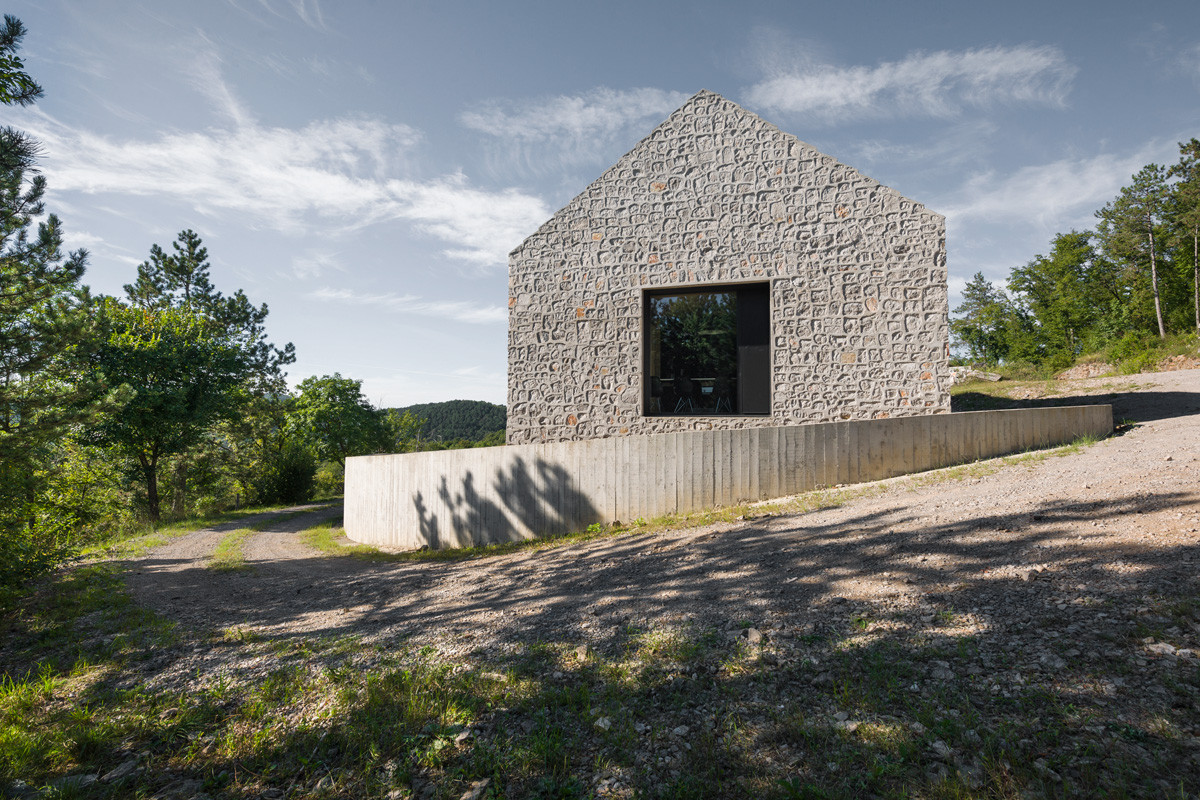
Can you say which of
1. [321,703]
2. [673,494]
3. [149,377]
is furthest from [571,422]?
[149,377]

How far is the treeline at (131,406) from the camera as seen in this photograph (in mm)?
6547

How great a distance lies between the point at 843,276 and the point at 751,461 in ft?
14.9

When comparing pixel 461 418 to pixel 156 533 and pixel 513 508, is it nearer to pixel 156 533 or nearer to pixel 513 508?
pixel 156 533

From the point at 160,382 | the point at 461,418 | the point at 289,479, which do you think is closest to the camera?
the point at 160,382

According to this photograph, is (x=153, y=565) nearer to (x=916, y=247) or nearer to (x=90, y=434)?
(x=90, y=434)

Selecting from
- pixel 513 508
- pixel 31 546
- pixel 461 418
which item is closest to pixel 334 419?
pixel 513 508

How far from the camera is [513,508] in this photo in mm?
9914

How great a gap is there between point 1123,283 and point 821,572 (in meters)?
42.0

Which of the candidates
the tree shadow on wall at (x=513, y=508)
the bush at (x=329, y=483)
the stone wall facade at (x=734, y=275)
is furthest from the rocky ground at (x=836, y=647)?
the bush at (x=329, y=483)

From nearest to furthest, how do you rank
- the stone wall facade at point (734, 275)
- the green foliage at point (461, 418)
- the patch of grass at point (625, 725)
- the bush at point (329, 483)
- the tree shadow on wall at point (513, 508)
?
1. the patch of grass at point (625, 725)
2. the tree shadow on wall at point (513, 508)
3. the stone wall facade at point (734, 275)
4. the bush at point (329, 483)
5. the green foliage at point (461, 418)

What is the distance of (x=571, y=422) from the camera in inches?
449

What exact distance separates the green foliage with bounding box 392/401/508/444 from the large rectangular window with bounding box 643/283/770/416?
42.8m

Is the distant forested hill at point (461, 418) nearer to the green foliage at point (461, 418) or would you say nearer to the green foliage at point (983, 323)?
the green foliage at point (461, 418)

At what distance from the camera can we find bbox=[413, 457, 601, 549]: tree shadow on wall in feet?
30.7
